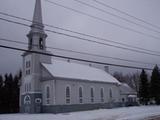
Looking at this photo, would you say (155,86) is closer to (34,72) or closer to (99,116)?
(34,72)

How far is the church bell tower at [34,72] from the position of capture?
38344 millimetres

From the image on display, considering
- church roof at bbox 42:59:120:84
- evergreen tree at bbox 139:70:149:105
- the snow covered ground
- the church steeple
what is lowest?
the snow covered ground

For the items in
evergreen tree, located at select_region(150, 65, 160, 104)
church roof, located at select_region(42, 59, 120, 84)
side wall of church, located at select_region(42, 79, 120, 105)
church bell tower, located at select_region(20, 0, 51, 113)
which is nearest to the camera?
side wall of church, located at select_region(42, 79, 120, 105)

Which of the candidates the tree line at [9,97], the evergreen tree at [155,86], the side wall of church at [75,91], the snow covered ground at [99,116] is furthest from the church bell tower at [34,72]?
the evergreen tree at [155,86]

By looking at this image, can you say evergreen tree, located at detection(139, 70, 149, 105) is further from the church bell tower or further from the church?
the church bell tower

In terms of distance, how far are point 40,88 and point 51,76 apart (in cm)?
410

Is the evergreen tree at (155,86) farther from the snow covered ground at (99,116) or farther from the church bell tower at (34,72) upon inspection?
the church bell tower at (34,72)

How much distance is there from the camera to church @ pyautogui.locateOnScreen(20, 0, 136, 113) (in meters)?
37.1

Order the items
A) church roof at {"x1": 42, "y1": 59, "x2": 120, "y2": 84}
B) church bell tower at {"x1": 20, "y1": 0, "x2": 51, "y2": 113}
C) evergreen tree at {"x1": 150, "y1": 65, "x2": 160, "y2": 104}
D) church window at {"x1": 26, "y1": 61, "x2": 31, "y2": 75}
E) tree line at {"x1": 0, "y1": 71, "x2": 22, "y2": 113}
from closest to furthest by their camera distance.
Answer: church bell tower at {"x1": 20, "y1": 0, "x2": 51, "y2": 113}
church roof at {"x1": 42, "y1": 59, "x2": 120, "y2": 84}
church window at {"x1": 26, "y1": 61, "x2": 31, "y2": 75}
evergreen tree at {"x1": 150, "y1": 65, "x2": 160, "y2": 104}
tree line at {"x1": 0, "y1": 71, "x2": 22, "y2": 113}

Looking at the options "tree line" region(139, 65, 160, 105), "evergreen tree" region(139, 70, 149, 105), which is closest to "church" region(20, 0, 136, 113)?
"evergreen tree" region(139, 70, 149, 105)

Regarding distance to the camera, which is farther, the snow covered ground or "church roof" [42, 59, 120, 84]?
"church roof" [42, 59, 120, 84]

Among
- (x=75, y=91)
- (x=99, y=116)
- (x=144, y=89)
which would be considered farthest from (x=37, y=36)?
(x=144, y=89)

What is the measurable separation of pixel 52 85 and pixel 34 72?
4.72 meters

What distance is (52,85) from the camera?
36688 millimetres
